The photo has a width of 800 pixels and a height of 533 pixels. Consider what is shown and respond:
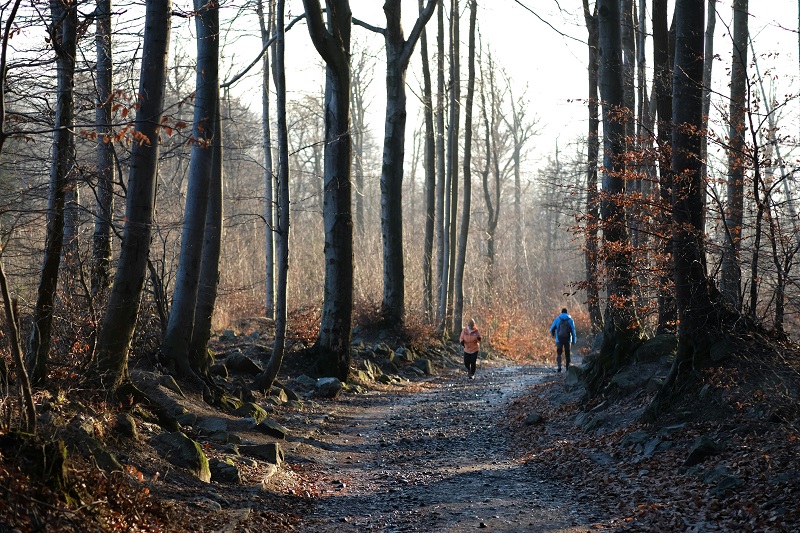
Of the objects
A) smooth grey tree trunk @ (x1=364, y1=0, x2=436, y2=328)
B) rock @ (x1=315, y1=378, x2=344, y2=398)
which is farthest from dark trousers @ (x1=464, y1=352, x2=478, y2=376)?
rock @ (x1=315, y1=378, x2=344, y2=398)

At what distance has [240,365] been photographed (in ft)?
46.5

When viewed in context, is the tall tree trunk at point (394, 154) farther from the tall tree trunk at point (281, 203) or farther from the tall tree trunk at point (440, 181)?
the tall tree trunk at point (281, 203)

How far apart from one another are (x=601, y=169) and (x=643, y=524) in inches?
250

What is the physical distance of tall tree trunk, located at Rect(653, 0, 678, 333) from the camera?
1036cm

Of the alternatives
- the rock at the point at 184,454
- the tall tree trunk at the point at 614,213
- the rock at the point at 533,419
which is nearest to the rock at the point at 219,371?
the rock at the point at 533,419

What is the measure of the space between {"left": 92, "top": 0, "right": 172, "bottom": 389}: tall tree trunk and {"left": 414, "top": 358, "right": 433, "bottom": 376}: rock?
12.9 metres

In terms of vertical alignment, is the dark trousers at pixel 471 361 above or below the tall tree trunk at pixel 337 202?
below

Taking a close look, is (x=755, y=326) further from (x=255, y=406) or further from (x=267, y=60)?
(x=267, y=60)

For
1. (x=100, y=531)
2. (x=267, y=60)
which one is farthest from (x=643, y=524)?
(x=267, y=60)

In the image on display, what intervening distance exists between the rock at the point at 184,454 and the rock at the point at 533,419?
606cm

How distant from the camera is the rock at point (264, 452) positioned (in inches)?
355

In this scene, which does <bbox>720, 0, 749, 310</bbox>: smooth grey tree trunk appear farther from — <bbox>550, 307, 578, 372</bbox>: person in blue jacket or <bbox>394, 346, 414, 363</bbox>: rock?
<bbox>394, 346, 414, 363</bbox>: rock

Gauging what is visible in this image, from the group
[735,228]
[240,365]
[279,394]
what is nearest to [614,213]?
[735,228]

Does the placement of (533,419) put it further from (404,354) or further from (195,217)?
(404,354)
